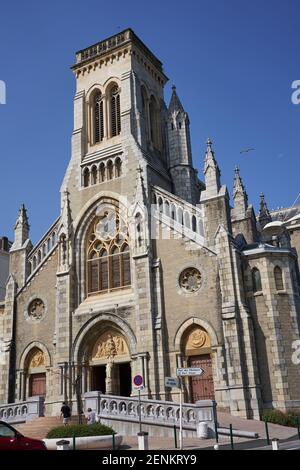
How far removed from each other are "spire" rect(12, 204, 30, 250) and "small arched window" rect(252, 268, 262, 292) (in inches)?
660

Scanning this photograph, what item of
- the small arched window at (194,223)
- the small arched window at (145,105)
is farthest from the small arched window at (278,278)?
the small arched window at (145,105)

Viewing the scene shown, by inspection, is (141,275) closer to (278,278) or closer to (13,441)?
(278,278)

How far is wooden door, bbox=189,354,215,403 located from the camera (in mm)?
27094

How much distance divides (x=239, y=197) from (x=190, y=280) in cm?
1385

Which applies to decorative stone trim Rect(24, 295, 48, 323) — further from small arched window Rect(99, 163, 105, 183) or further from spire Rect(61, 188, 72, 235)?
small arched window Rect(99, 163, 105, 183)

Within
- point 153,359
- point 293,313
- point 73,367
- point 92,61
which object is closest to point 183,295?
point 153,359

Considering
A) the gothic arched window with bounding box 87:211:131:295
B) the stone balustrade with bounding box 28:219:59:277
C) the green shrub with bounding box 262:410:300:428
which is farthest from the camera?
the stone balustrade with bounding box 28:219:59:277

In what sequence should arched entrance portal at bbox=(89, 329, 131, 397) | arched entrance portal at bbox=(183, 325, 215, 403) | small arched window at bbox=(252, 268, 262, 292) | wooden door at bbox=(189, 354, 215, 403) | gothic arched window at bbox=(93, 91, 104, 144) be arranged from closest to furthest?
wooden door at bbox=(189, 354, 215, 403) < arched entrance portal at bbox=(183, 325, 215, 403) < small arched window at bbox=(252, 268, 262, 292) < arched entrance portal at bbox=(89, 329, 131, 397) < gothic arched window at bbox=(93, 91, 104, 144)

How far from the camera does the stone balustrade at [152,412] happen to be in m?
21.1

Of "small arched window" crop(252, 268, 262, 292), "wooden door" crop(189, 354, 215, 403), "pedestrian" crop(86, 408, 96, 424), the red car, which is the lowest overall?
the red car

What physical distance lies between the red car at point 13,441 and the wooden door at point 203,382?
14670 mm

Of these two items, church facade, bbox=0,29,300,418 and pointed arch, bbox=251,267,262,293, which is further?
pointed arch, bbox=251,267,262,293

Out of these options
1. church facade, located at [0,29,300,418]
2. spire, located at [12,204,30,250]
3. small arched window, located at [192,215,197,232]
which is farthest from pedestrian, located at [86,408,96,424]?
spire, located at [12,204,30,250]

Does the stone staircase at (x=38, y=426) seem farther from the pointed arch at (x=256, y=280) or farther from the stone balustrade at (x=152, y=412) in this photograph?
the pointed arch at (x=256, y=280)
